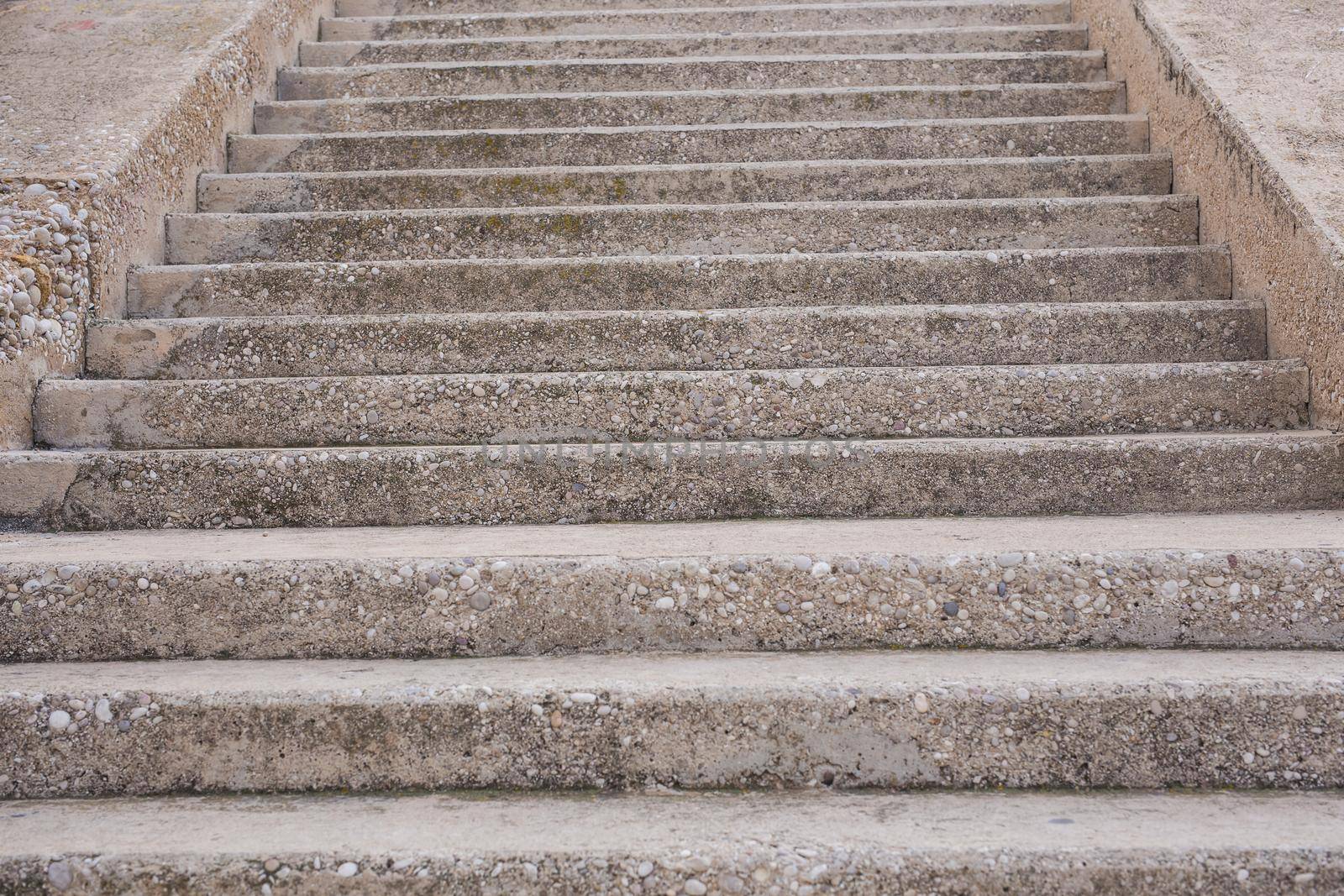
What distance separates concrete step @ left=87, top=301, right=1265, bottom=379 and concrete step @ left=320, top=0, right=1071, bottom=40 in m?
2.41

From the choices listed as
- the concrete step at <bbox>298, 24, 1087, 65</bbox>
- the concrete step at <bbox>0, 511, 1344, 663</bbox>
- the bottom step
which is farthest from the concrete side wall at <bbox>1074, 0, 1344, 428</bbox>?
the bottom step

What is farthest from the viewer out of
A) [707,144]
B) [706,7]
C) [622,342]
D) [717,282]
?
[706,7]

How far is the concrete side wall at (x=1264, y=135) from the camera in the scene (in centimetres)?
233

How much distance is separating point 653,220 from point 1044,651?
191cm

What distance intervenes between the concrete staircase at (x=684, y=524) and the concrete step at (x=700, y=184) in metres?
0.02

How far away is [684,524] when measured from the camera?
7.15ft

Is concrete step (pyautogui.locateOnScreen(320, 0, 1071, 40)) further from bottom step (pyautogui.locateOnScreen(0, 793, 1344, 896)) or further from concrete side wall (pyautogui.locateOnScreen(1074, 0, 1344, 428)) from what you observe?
bottom step (pyautogui.locateOnScreen(0, 793, 1344, 896))

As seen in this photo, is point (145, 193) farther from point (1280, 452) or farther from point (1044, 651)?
point (1280, 452)

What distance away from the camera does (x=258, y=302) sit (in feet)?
9.14

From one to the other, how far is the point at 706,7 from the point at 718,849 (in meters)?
4.23

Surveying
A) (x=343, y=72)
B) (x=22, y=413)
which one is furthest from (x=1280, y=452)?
(x=343, y=72)

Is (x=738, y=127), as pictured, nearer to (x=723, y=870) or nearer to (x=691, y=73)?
Result: (x=691, y=73)

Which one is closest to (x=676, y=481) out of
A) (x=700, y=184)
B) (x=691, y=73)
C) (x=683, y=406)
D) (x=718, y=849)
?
(x=683, y=406)

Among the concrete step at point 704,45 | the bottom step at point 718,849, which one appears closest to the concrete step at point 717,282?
the bottom step at point 718,849
